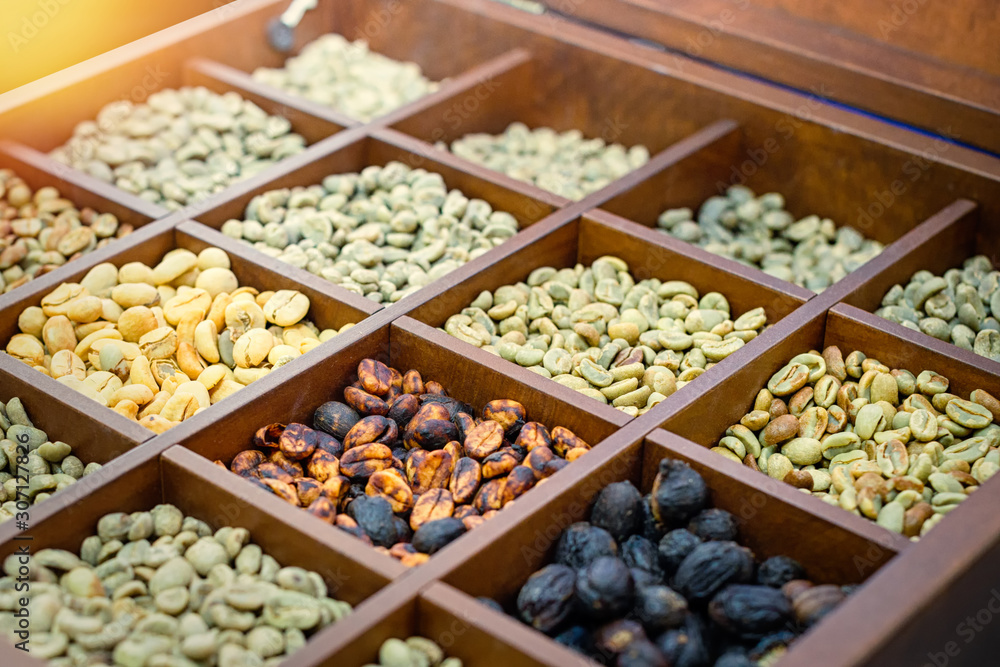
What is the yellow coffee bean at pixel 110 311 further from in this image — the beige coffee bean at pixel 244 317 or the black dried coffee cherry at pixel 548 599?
the black dried coffee cherry at pixel 548 599

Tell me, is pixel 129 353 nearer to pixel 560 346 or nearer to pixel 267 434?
pixel 267 434

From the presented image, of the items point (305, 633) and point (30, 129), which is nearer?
point (305, 633)

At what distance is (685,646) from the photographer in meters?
1.33

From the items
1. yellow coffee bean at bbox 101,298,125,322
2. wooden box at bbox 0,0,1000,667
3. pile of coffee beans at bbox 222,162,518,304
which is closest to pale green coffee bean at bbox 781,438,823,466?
wooden box at bbox 0,0,1000,667

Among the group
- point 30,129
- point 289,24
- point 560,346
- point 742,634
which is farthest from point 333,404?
point 289,24

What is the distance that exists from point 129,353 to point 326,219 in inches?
21.5

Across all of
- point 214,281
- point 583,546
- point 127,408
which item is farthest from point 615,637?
point 214,281

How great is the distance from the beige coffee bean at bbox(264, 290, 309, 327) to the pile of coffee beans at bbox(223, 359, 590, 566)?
0.20 meters

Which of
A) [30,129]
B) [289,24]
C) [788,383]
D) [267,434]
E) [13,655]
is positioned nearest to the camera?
[13,655]

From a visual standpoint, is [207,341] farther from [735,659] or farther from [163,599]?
[735,659]

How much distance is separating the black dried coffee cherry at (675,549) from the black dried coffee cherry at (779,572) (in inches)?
4.0

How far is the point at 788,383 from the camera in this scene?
1829 mm

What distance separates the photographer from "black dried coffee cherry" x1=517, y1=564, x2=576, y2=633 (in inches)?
54.9

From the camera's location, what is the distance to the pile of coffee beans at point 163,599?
1.32 m
